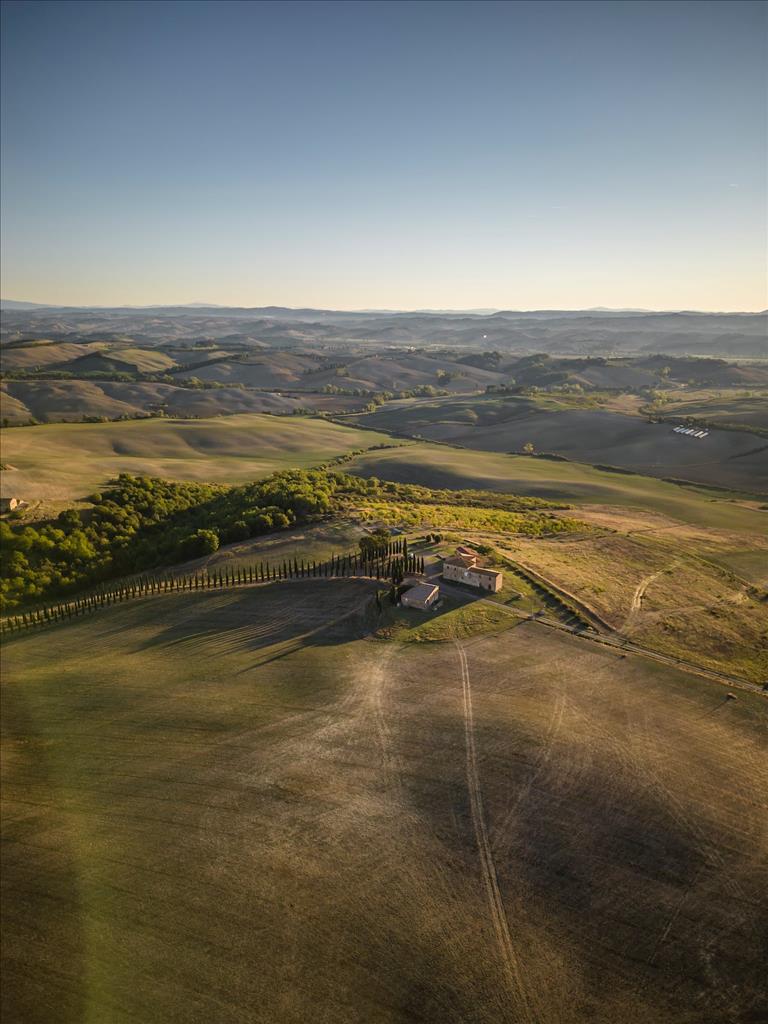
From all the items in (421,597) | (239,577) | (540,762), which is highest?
(421,597)

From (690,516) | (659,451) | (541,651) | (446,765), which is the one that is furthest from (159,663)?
(659,451)

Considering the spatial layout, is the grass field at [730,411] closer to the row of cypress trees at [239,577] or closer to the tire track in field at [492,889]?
the row of cypress trees at [239,577]

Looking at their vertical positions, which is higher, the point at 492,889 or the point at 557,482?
the point at 557,482

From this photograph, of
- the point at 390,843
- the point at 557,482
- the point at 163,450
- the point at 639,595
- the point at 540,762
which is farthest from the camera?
the point at 163,450

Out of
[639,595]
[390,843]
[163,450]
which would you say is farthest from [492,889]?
[163,450]

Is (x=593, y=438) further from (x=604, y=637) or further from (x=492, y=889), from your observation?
(x=492, y=889)
